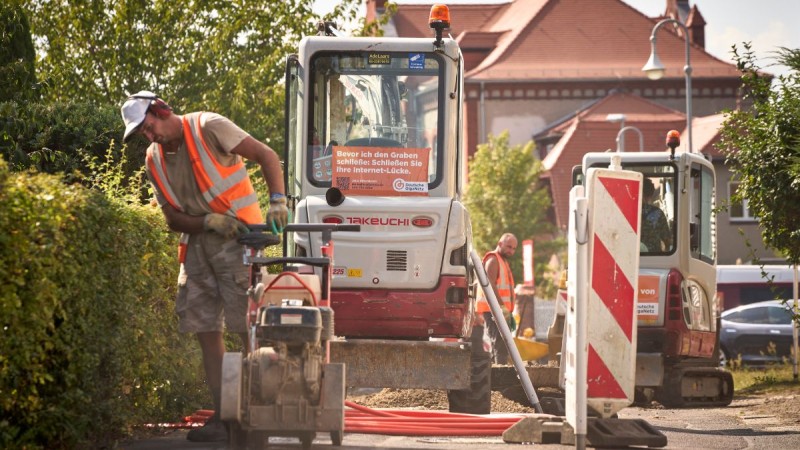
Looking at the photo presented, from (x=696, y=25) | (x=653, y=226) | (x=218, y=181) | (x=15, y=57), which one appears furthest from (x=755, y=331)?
(x=696, y=25)

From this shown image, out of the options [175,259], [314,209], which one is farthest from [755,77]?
[175,259]

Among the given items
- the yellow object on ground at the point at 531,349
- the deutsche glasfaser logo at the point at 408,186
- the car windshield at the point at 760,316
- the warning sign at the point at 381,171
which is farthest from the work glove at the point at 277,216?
the car windshield at the point at 760,316

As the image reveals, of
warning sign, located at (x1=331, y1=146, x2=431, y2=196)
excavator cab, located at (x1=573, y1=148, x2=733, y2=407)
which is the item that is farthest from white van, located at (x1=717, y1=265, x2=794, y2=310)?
warning sign, located at (x1=331, y1=146, x2=431, y2=196)

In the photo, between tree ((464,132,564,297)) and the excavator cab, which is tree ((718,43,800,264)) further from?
tree ((464,132,564,297))

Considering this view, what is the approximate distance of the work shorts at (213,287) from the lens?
8.70 meters

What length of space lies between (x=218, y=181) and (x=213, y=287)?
0.60 metres

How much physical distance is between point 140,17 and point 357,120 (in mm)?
12320

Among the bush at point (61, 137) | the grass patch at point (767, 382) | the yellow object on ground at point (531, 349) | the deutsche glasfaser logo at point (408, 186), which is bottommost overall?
the grass patch at point (767, 382)

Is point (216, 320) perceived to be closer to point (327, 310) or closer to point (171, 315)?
point (327, 310)

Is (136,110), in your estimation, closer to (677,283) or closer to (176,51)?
(677,283)

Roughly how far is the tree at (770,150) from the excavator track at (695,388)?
1.62 m

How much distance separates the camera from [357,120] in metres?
13.3

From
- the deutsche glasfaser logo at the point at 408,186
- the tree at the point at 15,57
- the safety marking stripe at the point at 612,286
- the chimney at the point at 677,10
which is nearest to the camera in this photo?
the safety marking stripe at the point at 612,286

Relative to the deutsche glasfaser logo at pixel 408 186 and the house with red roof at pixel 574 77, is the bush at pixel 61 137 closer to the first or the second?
the deutsche glasfaser logo at pixel 408 186
